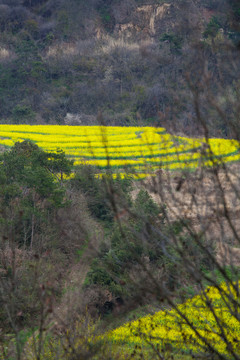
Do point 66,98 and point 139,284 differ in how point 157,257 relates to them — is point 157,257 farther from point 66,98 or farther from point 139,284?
point 66,98

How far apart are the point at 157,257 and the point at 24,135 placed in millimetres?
16695

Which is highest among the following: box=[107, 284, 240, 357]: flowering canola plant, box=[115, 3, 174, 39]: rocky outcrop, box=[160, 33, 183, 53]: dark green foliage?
box=[115, 3, 174, 39]: rocky outcrop

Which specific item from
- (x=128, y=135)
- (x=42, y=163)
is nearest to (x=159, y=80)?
(x=128, y=135)

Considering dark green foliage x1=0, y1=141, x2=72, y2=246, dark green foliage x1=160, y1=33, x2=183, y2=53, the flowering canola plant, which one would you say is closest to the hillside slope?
dark green foliage x1=160, y1=33, x2=183, y2=53

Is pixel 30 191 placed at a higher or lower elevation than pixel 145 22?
lower

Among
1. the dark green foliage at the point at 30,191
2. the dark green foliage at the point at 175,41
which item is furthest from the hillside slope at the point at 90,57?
the dark green foliage at the point at 30,191

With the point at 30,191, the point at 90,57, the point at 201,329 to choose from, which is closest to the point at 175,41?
the point at 90,57

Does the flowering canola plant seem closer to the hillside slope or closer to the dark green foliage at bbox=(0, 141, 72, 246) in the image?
the dark green foliage at bbox=(0, 141, 72, 246)

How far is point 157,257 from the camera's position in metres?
12.5

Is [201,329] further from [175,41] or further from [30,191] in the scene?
[175,41]

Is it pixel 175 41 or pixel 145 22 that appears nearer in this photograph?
pixel 175 41

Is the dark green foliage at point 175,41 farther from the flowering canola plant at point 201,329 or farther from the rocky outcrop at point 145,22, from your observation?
the flowering canola plant at point 201,329

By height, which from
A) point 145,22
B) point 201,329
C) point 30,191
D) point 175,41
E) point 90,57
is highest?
point 145,22

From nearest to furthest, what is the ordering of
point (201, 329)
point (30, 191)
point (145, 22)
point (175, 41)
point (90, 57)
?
point (201, 329), point (30, 191), point (175, 41), point (90, 57), point (145, 22)
